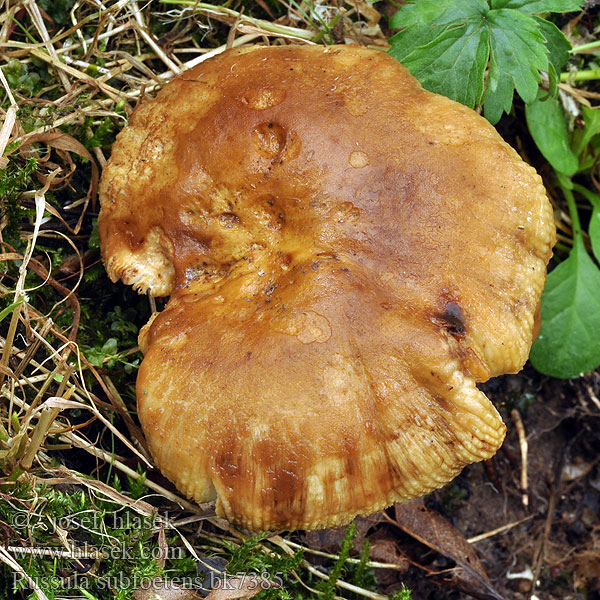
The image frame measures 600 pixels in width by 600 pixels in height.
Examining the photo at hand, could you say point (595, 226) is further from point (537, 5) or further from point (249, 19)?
point (249, 19)

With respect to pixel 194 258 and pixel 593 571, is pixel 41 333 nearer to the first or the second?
pixel 194 258

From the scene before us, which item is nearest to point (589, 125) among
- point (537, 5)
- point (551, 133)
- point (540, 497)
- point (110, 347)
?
point (551, 133)

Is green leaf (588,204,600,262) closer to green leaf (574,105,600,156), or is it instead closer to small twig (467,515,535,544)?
green leaf (574,105,600,156)

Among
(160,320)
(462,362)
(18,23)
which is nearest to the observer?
(462,362)

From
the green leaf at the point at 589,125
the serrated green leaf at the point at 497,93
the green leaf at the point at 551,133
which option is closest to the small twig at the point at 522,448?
the green leaf at the point at 551,133

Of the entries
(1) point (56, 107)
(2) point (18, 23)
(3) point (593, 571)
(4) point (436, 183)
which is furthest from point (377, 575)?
(2) point (18, 23)

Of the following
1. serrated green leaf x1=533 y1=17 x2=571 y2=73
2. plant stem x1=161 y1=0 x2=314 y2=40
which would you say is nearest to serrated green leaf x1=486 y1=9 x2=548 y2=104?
serrated green leaf x1=533 y1=17 x2=571 y2=73

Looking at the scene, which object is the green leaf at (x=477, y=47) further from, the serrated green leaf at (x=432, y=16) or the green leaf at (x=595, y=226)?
the green leaf at (x=595, y=226)
